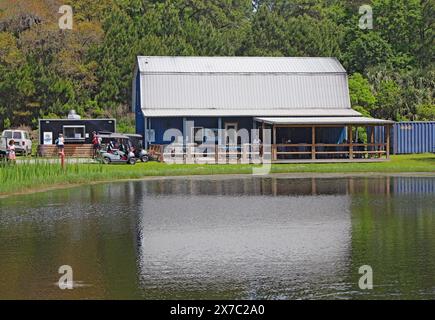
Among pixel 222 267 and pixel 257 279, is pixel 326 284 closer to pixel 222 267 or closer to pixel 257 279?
pixel 257 279

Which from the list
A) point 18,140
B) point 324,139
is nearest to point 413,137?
point 324,139

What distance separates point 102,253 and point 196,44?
5779cm

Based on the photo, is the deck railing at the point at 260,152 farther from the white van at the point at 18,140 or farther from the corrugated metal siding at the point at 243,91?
the white van at the point at 18,140

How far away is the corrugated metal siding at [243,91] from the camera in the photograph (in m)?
59.0

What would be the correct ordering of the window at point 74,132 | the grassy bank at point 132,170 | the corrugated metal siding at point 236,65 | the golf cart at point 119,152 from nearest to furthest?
the grassy bank at point 132,170 < the golf cart at point 119,152 < the window at point 74,132 < the corrugated metal siding at point 236,65

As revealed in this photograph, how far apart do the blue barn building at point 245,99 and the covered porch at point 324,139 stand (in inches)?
2.7

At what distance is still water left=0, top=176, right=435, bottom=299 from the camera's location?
51.2ft

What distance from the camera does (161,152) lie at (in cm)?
5309

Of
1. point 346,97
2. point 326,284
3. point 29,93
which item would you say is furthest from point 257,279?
point 29,93

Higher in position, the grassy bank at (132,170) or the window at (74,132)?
the window at (74,132)

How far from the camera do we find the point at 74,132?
189 feet

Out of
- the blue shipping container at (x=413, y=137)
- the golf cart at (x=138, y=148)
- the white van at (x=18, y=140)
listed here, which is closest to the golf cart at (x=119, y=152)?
the golf cart at (x=138, y=148)

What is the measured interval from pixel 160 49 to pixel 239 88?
1258 cm

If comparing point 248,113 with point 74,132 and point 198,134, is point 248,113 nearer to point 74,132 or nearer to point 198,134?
point 198,134
